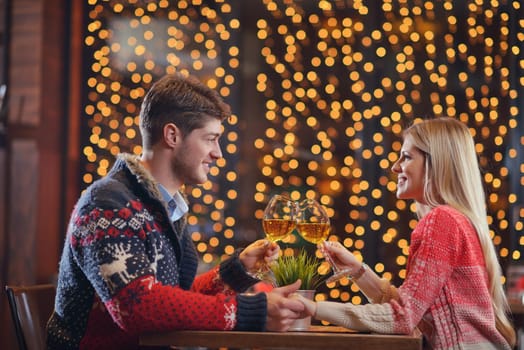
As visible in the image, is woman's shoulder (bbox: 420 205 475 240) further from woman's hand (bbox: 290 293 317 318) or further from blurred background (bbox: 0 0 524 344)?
blurred background (bbox: 0 0 524 344)

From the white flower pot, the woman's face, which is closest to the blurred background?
the woman's face

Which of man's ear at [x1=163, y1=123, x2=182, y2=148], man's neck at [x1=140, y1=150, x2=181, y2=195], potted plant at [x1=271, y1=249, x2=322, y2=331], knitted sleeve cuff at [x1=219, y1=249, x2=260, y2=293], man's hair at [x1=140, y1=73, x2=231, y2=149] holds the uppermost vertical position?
man's hair at [x1=140, y1=73, x2=231, y2=149]

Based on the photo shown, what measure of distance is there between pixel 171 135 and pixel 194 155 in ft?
0.29

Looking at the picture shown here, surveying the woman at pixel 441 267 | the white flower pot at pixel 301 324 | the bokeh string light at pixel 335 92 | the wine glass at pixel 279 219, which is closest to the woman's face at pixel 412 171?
the woman at pixel 441 267

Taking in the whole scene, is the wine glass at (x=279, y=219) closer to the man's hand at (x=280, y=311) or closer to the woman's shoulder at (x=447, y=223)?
the man's hand at (x=280, y=311)

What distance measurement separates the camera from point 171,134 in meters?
2.18

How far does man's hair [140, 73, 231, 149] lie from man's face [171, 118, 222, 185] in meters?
0.02

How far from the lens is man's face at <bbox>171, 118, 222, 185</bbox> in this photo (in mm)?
2189

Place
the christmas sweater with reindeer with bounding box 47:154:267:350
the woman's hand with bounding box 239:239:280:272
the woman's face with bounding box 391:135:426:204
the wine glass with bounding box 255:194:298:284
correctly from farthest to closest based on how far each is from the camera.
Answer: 1. the woman's face with bounding box 391:135:426:204
2. the woman's hand with bounding box 239:239:280:272
3. the wine glass with bounding box 255:194:298:284
4. the christmas sweater with reindeer with bounding box 47:154:267:350

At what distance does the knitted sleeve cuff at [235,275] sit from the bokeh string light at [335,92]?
1.76m

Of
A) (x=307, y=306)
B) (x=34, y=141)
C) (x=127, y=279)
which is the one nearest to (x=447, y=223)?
(x=307, y=306)

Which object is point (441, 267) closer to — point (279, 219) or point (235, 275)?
point (279, 219)

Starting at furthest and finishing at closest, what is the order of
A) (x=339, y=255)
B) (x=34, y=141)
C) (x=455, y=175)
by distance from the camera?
(x=34, y=141)
(x=455, y=175)
(x=339, y=255)

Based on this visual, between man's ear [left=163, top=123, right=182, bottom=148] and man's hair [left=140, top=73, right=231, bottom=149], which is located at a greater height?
man's hair [left=140, top=73, right=231, bottom=149]
